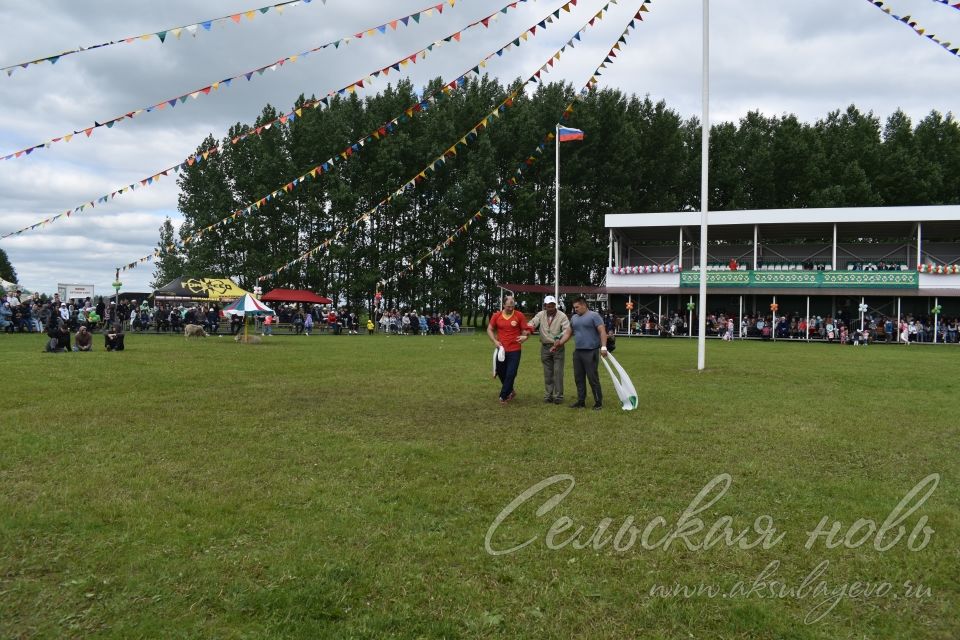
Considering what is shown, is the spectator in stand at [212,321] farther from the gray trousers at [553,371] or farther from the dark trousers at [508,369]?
the gray trousers at [553,371]

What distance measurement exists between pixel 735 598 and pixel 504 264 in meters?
44.4

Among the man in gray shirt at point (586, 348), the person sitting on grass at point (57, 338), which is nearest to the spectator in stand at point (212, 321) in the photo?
the person sitting on grass at point (57, 338)

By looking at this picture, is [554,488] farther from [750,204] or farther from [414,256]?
[750,204]

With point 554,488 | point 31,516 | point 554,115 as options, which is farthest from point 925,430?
point 554,115

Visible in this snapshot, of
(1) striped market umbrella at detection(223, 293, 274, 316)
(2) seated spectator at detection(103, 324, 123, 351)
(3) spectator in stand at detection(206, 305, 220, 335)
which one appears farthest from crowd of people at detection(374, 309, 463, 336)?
(2) seated spectator at detection(103, 324, 123, 351)

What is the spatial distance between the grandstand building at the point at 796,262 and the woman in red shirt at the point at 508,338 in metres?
27.7

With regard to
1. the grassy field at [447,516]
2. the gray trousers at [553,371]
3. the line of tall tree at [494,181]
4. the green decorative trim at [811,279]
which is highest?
the line of tall tree at [494,181]

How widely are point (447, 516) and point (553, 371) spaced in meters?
6.03

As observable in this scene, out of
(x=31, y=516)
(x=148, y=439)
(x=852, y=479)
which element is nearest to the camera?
(x=31, y=516)

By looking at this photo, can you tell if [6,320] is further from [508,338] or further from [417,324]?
[508,338]

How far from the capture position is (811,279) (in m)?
37.9

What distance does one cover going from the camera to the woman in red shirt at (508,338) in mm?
10594

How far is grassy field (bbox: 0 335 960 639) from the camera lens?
3.51 m

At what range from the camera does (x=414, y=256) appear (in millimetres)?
45281
